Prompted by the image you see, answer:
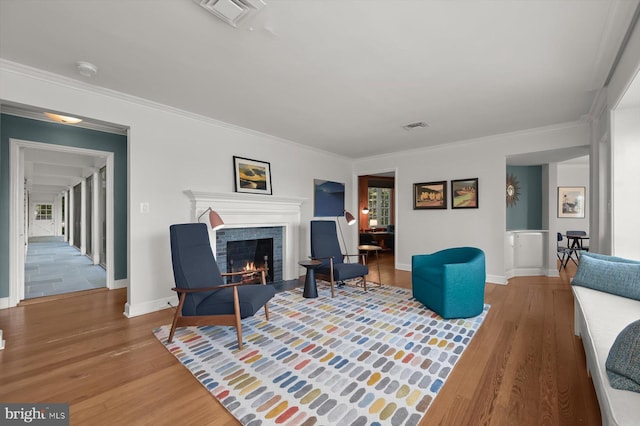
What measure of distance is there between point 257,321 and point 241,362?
84 centimetres

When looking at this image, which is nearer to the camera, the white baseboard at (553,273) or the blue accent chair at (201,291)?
the blue accent chair at (201,291)

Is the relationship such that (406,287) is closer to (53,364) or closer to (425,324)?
(425,324)

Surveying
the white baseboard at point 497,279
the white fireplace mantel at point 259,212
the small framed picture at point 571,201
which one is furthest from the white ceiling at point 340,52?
the small framed picture at point 571,201

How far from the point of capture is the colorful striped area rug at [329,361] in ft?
5.59

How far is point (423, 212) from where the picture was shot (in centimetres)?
566

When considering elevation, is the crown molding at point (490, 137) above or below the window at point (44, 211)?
above

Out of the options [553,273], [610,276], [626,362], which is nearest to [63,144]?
[626,362]

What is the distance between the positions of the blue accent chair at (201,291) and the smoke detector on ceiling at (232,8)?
6.41ft

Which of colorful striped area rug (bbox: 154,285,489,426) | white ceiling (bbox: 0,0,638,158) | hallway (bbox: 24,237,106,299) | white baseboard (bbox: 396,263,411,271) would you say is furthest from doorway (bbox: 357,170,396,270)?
hallway (bbox: 24,237,106,299)

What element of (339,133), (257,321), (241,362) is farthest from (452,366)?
(339,133)

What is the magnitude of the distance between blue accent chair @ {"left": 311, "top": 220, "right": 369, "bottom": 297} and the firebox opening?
0.84 m

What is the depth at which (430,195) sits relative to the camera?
219 inches

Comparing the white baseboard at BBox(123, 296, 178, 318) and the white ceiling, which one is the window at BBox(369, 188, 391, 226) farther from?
the white baseboard at BBox(123, 296, 178, 318)

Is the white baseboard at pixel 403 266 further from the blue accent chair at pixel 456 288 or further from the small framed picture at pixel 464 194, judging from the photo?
the blue accent chair at pixel 456 288
